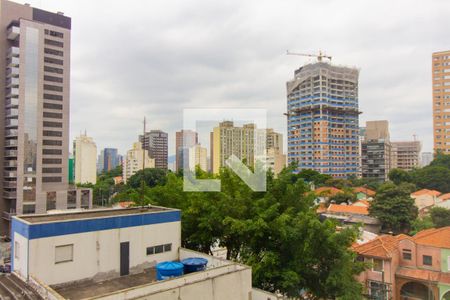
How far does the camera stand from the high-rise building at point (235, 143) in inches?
348

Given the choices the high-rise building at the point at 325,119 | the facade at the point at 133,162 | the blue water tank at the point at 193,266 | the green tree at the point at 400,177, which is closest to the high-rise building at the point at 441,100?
the high-rise building at the point at 325,119

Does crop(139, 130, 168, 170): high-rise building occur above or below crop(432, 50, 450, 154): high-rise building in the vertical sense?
below

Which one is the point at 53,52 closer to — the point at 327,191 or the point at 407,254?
the point at 327,191

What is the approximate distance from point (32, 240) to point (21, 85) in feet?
77.3

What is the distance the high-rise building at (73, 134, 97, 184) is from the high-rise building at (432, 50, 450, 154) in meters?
54.3

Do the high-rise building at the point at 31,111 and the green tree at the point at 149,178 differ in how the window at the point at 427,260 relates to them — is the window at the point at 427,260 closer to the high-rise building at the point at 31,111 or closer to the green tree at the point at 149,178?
the high-rise building at the point at 31,111

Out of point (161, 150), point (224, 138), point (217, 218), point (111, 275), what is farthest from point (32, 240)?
point (161, 150)

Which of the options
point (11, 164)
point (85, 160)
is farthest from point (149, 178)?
point (11, 164)

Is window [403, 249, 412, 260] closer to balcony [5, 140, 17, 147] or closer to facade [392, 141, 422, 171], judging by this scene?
balcony [5, 140, 17, 147]

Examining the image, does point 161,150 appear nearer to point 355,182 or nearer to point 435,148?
point 355,182

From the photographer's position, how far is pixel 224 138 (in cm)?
902

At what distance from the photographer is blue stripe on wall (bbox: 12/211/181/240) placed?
6055mm

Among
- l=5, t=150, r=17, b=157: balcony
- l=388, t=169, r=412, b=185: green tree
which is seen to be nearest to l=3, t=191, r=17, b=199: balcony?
l=5, t=150, r=17, b=157: balcony

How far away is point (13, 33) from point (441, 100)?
55.4 metres
